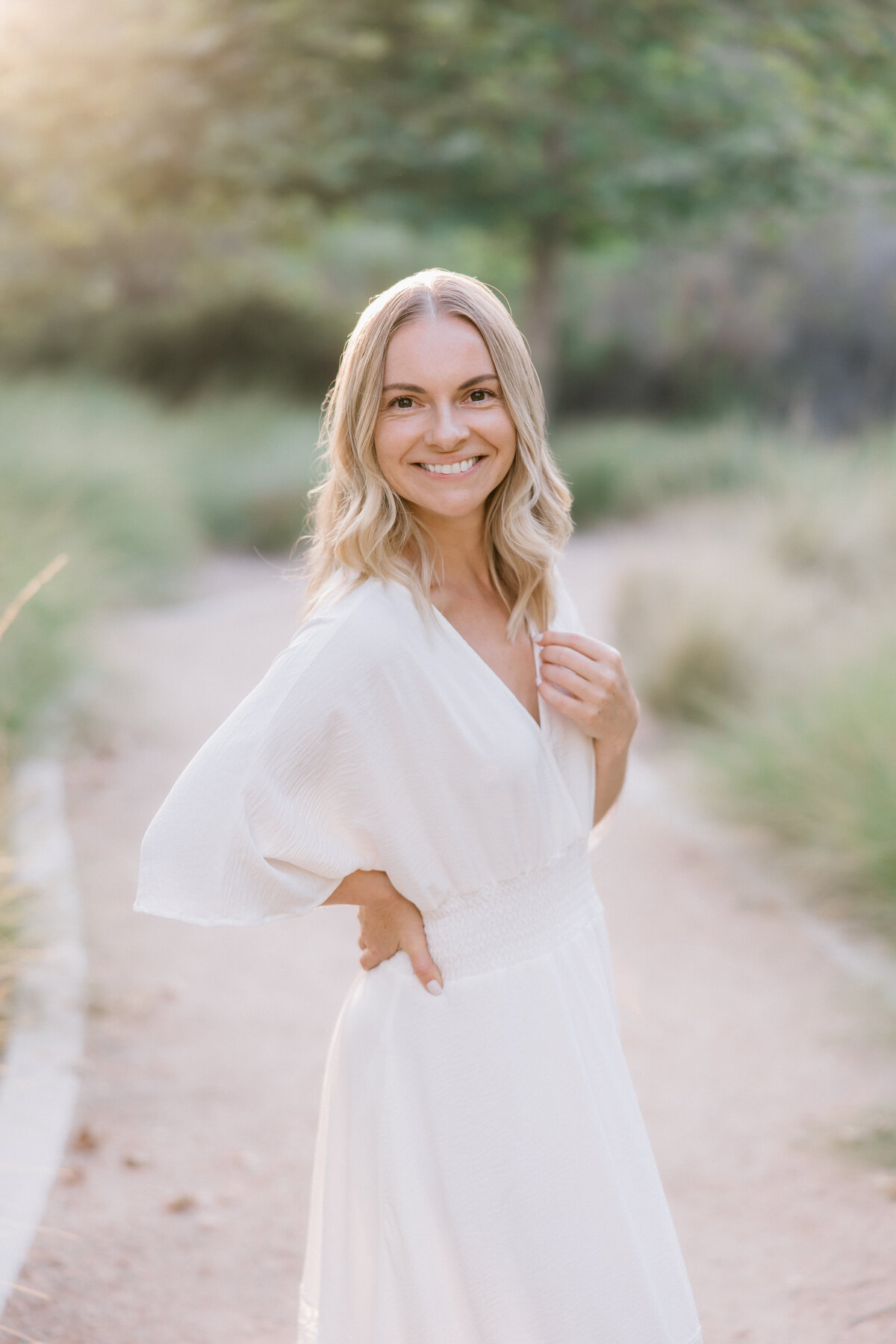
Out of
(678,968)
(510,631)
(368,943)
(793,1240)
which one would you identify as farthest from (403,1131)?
(678,968)

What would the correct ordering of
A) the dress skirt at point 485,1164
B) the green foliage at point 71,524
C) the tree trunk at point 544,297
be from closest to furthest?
1. the dress skirt at point 485,1164
2. the green foliage at point 71,524
3. the tree trunk at point 544,297

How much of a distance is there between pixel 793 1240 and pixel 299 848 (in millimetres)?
2013

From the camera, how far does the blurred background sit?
6.51 metres

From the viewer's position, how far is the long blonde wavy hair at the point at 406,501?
5.82 ft

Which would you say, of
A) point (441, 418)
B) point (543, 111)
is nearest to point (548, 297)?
point (543, 111)

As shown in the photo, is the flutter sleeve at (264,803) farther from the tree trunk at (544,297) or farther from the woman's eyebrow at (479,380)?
the tree trunk at (544,297)

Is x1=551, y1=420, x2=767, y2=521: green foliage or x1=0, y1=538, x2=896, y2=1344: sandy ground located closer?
x1=0, y1=538, x2=896, y2=1344: sandy ground

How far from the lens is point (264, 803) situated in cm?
165

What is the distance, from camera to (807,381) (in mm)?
16641

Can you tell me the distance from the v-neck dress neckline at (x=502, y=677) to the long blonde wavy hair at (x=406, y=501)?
0.05 metres

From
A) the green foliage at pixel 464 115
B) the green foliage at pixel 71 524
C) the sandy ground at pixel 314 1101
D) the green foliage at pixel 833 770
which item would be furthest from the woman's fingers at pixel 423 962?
the green foliage at pixel 464 115

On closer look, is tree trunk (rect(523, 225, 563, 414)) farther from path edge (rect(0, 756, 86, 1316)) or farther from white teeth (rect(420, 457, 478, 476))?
white teeth (rect(420, 457, 478, 476))

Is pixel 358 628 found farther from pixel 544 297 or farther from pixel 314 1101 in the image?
pixel 544 297

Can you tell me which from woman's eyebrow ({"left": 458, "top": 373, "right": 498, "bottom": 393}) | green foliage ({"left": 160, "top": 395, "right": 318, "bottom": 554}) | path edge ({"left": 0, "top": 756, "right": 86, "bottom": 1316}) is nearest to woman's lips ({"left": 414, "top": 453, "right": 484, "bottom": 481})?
woman's eyebrow ({"left": 458, "top": 373, "right": 498, "bottom": 393})
